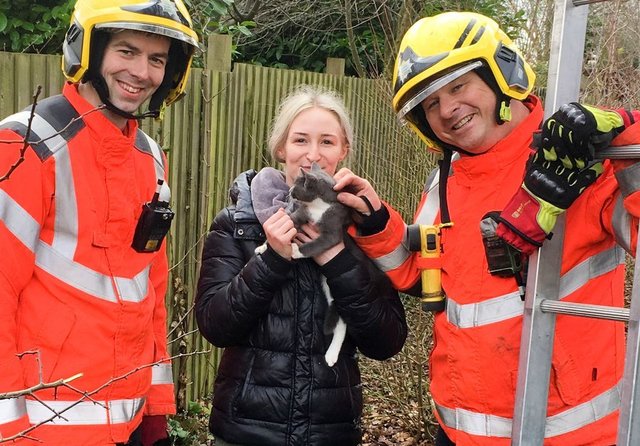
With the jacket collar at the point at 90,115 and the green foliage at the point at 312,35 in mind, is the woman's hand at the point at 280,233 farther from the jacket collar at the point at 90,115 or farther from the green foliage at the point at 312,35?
the green foliage at the point at 312,35

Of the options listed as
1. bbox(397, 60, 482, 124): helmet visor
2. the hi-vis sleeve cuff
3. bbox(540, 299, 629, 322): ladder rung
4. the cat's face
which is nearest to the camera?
bbox(540, 299, 629, 322): ladder rung

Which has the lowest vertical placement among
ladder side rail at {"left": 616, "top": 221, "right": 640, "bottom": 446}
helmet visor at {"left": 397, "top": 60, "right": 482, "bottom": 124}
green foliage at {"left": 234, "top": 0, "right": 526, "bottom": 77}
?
ladder side rail at {"left": 616, "top": 221, "right": 640, "bottom": 446}

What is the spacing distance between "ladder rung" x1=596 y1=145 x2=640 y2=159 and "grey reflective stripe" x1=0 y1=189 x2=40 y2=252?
185cm

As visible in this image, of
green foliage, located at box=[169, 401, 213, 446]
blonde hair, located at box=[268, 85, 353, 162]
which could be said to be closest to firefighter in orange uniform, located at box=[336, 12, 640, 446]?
blonde hair, located at box=[268, 85, 353, 162]

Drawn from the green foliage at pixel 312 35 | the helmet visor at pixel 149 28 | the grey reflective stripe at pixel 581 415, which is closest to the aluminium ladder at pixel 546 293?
the grey reflective stripe at pixel 581 415

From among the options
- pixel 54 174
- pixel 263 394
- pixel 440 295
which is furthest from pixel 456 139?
pixel 54 174

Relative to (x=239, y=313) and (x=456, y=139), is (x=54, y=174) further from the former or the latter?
(x=456, y=139)

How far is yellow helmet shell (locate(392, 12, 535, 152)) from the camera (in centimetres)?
265

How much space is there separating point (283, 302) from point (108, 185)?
0.83 meters

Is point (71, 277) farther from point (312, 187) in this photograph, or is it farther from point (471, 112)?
point (471, 112)

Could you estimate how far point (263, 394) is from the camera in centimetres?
292

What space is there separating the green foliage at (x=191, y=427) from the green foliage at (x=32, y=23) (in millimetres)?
2828

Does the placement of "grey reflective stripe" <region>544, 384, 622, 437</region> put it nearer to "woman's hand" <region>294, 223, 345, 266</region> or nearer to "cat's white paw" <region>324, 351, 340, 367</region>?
"cat's white paw" <region>324, 351, 340, 367</region>

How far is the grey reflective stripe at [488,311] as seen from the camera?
2549mm
